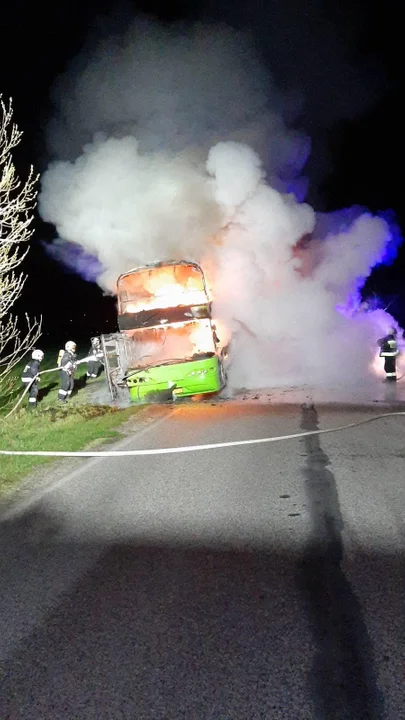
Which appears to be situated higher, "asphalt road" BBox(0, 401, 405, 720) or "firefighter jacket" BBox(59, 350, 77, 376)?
"firefighter jacket" BBox(59, 350, 77, 376)

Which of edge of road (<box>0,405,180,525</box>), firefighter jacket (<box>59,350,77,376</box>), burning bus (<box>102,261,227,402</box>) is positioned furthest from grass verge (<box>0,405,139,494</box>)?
firefighter jacket (<box>59,350,77,376</box>)

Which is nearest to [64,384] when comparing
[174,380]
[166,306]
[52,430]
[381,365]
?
[174,380]

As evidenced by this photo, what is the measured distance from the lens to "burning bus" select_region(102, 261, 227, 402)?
13000 mm

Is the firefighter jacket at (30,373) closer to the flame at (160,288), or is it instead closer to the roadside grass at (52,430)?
the roadside grass at (52,430)

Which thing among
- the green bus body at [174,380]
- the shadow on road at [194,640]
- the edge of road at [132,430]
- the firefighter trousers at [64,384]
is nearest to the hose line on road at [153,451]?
the edge of road at [132,430]

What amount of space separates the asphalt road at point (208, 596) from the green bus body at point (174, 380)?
639cm

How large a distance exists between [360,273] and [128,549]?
56.6 ft

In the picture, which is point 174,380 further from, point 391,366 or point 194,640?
point 194,640

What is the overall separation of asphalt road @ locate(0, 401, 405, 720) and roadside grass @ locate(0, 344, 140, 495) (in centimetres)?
88

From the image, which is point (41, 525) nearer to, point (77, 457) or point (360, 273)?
point (77, 457)

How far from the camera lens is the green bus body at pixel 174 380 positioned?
42.5 ft

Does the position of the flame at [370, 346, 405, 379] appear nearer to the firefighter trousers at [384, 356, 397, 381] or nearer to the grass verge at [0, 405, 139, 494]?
the firefighter trousers at [384, 356, 397, 381]

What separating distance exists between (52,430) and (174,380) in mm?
3917

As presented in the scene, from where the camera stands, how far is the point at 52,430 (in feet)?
31.7
